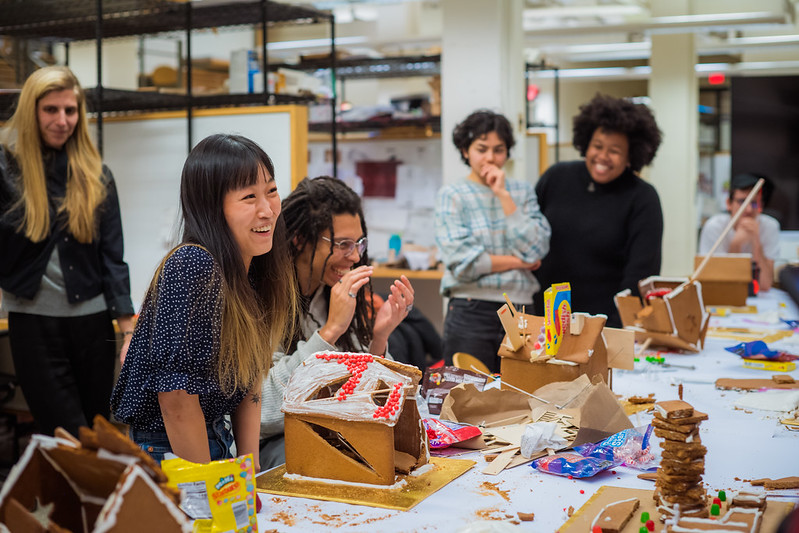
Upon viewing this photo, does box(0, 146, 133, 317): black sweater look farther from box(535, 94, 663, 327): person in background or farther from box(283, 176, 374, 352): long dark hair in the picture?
box(535, 94, 663, 327): person in background

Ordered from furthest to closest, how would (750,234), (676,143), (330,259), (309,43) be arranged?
(676,143), (309,43), (750,234), (330,259)

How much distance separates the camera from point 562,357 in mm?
1986

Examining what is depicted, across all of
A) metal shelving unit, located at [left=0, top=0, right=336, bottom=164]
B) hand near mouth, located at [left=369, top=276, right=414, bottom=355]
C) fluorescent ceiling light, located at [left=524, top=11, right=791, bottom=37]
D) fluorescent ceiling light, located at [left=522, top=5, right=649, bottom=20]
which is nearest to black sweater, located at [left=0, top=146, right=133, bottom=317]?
metal shelving unit, located at [left=0, top=0, right=336, bottom=164]

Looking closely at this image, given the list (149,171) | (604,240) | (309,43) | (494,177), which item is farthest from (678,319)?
(309,43)

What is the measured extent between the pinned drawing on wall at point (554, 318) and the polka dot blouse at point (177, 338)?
0.83 meters

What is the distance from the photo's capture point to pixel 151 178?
4.11 metres

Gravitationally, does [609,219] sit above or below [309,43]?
below

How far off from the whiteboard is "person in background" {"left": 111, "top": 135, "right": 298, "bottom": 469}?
231 cm

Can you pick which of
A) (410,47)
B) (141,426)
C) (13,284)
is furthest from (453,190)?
(410,47)

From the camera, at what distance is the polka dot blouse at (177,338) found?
144 centimetres

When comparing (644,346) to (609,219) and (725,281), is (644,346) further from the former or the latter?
(725,281)

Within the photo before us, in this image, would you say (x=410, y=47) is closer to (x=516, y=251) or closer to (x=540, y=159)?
(x=540, y=159)

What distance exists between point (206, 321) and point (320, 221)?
0.80 metres

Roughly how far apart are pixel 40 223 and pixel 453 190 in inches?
59.3
